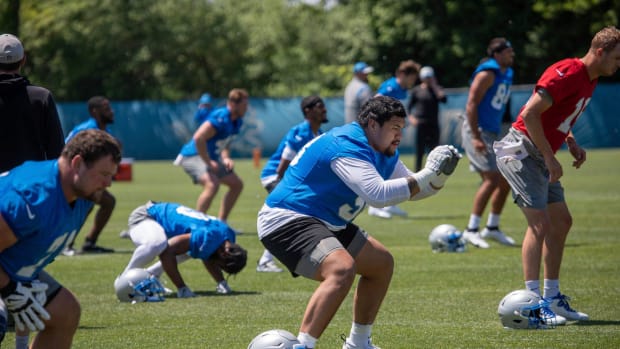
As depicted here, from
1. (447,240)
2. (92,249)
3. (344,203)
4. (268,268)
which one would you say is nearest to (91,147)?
(344,203)

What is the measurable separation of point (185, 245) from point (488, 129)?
5.03 metres

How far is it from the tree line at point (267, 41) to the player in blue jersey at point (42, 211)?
37.5 m

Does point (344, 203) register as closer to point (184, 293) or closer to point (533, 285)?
point (533, 285)

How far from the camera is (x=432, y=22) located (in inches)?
A: 1694

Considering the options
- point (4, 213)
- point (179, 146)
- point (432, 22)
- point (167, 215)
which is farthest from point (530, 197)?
point (432, 22)

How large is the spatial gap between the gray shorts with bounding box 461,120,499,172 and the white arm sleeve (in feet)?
21.4

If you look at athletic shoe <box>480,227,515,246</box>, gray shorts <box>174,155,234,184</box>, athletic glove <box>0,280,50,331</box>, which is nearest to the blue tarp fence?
gray shorts <box>174,155,234,184</box>

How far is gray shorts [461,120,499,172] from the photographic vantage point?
12.3m

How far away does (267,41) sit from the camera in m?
62.9

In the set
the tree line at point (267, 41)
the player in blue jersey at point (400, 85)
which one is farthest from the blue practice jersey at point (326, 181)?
the tree line at point (267, 41)

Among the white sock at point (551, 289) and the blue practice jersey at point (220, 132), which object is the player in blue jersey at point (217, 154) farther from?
the white sock at point (551, 289)

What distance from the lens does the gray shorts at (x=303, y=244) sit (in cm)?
597

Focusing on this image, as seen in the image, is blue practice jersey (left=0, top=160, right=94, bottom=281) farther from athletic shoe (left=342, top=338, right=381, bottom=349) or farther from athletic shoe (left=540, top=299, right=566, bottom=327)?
athletic shoe (left=540, top=299, right=566, bottom=327)

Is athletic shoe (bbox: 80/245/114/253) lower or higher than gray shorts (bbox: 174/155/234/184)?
lower
